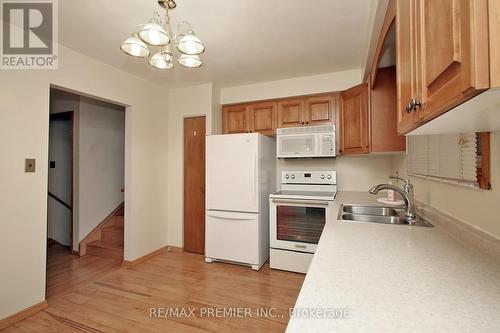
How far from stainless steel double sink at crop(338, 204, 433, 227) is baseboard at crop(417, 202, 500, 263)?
0.49 ft

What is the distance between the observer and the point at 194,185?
335 cm

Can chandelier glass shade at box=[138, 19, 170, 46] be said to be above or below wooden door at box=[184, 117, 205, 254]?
above

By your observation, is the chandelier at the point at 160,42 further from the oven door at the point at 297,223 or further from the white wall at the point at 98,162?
the white wall at the point at 98,162

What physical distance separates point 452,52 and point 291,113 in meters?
2.65

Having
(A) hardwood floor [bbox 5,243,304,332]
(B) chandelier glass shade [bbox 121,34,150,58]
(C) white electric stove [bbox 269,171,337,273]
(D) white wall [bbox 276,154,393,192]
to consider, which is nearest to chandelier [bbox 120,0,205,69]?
(B) chandelier glass shade [bbox 121,34,150,58]

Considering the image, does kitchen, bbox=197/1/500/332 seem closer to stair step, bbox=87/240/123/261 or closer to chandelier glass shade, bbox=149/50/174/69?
chandelier glass shade, bbox=149/50/174/69

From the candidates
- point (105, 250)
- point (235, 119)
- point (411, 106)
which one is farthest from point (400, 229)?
point (105, 250)

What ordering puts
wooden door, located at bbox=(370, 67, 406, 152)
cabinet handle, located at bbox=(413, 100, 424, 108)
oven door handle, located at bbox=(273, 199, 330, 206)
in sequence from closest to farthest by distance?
cabinet handle, located at bbox=(413, 100, 424, 108) < wooden door, located at bbox=(370, 67, 406, 152) < oven door handle, located at bbox=(273, 199, 330, 206)

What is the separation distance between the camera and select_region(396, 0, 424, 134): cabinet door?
2.35 ft

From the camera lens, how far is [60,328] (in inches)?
69.5

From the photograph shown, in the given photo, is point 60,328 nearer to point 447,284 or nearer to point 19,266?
point 19,266

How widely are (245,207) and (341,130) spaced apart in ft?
4.72

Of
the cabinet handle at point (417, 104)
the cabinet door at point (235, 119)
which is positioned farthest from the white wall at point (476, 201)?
the cabinet door at point (235, 119)

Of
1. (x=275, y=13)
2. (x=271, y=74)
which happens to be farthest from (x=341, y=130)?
(x=275, y=13)
